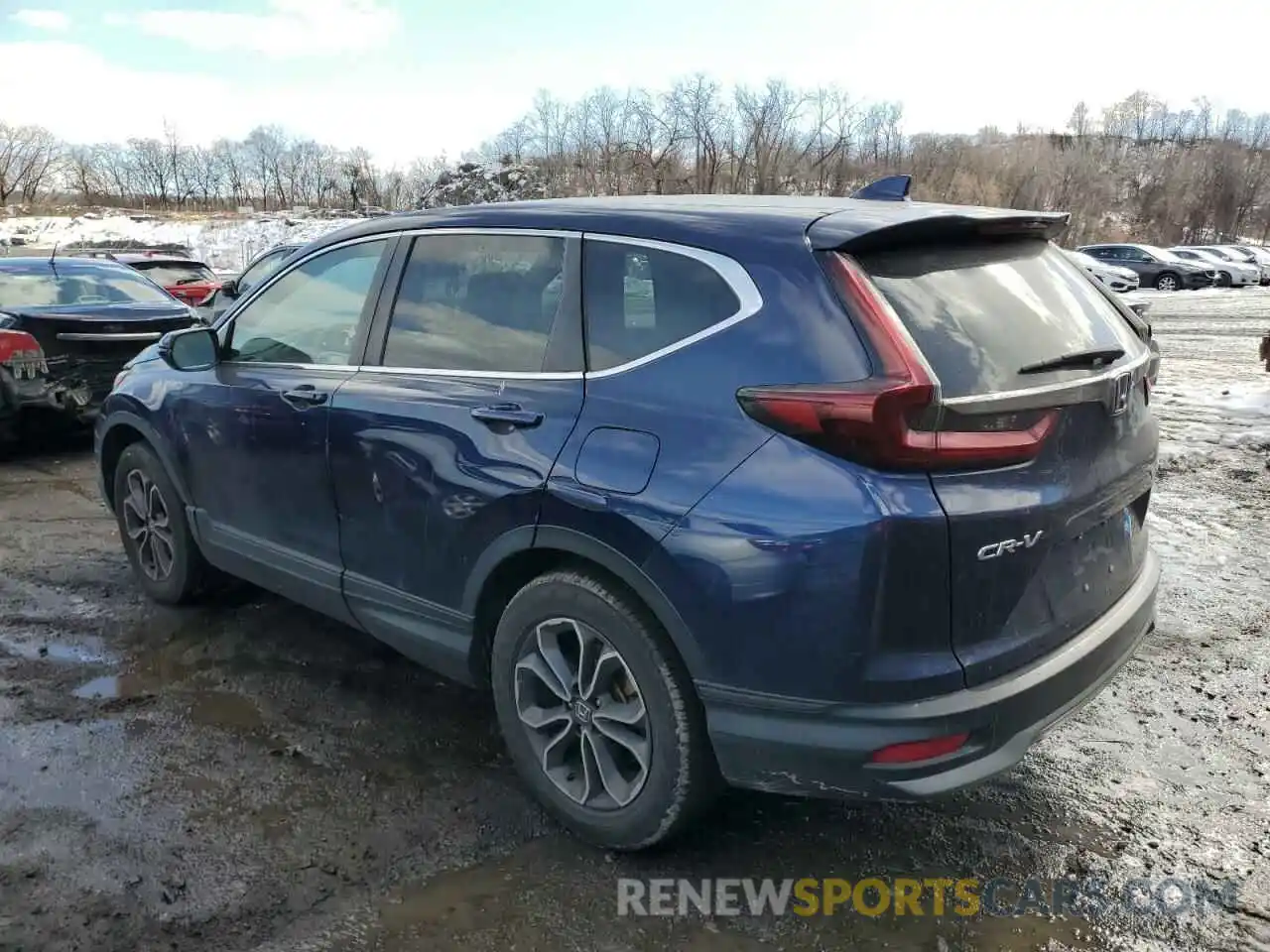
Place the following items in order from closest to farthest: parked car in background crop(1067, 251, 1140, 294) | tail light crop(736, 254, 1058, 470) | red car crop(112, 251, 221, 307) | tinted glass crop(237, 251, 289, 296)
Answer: tail light crop(736, 254, 1058, 470), tinted glass crop(237, 251, 289, 296), red car crop(112, 251, 221, 307), parked car in background crop(1067, 251, 1140, 294)

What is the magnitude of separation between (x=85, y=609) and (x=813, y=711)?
388 centimetres

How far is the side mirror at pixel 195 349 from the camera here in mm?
4062

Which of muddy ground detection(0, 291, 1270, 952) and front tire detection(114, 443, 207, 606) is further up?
front tire detection(114, 443, 207, 606)

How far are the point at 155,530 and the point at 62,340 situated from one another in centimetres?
353

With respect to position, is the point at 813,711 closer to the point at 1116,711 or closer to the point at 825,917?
the point at 825,917

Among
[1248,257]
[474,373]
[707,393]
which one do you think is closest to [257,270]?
[474,373]

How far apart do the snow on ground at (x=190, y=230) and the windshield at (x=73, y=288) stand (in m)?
38.0

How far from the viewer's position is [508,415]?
2.85m

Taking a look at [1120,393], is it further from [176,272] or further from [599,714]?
[176,272]

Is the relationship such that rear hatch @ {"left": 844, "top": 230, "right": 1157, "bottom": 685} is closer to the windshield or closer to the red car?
the windshield

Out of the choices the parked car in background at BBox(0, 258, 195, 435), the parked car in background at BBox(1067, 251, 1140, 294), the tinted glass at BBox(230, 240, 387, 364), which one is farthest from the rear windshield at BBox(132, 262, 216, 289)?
the parked car in background at BBox(1067, 251, 1140, 294)

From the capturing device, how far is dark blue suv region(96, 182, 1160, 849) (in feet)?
7.36

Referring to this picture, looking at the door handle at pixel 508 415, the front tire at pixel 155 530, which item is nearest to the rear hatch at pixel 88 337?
the front tire at pixel 155 530

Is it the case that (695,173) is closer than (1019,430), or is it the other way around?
(1019,430)
